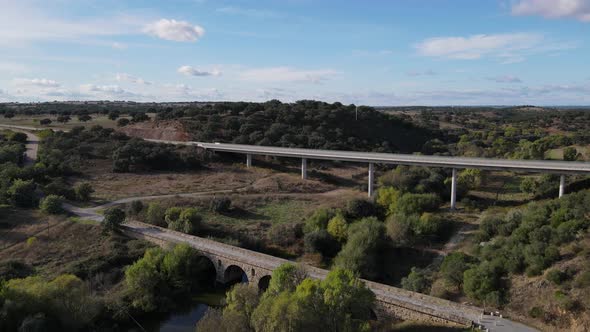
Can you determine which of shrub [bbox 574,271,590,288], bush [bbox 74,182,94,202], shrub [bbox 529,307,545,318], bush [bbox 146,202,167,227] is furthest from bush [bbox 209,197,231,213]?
shrub [bbox 574,271,590,288]

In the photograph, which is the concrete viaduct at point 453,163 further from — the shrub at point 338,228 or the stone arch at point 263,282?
the stone arch at point 263,282

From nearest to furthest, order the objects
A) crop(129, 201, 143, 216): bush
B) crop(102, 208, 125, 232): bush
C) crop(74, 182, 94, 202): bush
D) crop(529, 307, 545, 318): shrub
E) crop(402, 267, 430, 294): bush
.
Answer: crop(529, 307, 545, 318): shrub < crop(402, 267, 430, 294): bush < crop(102, 208, 125, 232): bush < crop(129, 201, 143, 216): bush < crop(74, 182, 94, 202): bush

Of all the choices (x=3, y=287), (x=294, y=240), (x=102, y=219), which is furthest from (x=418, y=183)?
(x=3, y=287)

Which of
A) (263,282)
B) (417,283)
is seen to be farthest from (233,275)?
(417,283)

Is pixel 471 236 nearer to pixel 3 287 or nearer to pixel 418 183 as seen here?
pixel 418 183

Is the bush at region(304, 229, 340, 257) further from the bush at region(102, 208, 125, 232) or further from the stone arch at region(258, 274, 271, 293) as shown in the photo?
the bush at region(102, 208, 125, 232)

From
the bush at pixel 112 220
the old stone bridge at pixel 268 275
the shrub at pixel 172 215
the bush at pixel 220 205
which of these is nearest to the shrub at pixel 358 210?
the bush at pixel 220 205

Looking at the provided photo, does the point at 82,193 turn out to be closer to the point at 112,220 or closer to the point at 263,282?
the point at 112,220
